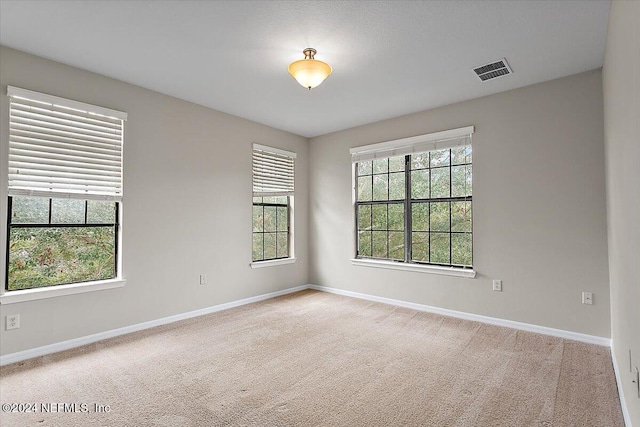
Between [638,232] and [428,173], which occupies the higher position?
[428,173]

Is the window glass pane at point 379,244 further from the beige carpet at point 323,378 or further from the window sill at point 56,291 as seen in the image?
the window sill at point 56,291

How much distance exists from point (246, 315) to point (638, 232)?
382 cm

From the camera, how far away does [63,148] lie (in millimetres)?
Result: 3162

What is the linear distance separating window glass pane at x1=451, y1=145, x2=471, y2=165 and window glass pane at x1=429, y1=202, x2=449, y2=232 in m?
0.56

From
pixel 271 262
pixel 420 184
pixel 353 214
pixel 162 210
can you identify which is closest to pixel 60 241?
pixel 162 210

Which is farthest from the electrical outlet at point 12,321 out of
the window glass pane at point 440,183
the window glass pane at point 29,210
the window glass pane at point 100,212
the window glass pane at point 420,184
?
the window glass pane at point 440,183

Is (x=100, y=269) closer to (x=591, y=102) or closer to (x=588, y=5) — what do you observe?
(x=588, y=5)

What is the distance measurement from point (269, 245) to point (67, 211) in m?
2.66

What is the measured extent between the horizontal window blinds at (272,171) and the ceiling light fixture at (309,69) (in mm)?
2247

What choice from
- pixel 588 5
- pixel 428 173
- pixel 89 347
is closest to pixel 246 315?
pixel 89 347

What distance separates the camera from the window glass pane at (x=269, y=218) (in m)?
5.22

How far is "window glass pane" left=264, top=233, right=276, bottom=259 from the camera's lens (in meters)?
5.20

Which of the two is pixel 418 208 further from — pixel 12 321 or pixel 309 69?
pixel 12 321

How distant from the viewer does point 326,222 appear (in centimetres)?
562
